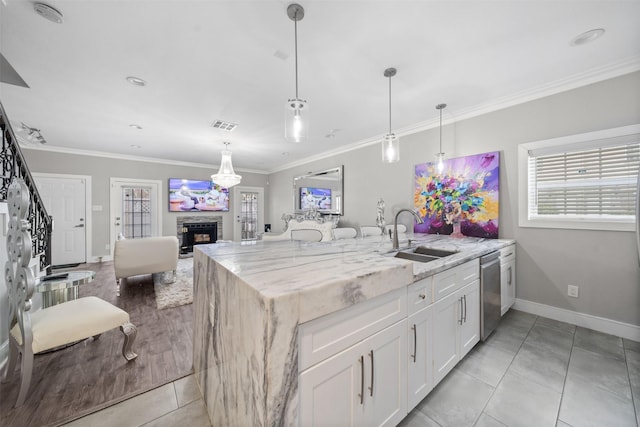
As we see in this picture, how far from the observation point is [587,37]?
188cm

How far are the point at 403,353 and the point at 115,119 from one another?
4.58 m

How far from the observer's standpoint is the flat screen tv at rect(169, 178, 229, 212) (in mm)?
6316

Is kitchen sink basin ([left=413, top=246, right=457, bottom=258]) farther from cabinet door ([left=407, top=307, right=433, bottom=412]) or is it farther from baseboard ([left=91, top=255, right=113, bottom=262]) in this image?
baseboard ([left=91, top=255, right=113, bottom=262])

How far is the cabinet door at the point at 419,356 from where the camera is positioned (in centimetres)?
128

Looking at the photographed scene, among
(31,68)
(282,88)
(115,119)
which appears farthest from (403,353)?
(115,119)

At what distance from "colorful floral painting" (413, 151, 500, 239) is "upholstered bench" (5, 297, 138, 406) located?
3.58 meters

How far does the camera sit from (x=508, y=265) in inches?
103

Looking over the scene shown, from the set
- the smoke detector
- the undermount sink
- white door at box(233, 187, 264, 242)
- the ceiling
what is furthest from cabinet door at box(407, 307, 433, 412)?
white door at box(233, 187, 264, 242)

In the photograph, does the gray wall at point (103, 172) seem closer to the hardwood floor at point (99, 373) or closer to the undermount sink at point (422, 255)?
the hardwood floor at point (99, 373)

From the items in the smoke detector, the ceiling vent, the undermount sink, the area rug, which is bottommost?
the area rug

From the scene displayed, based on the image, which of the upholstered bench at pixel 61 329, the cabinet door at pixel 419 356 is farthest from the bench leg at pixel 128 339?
the cabinet door at pixel 419 356

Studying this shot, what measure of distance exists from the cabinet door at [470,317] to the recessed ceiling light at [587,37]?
2057 mm

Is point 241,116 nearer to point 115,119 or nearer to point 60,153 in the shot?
point 115,119

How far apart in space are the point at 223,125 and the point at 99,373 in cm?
323
